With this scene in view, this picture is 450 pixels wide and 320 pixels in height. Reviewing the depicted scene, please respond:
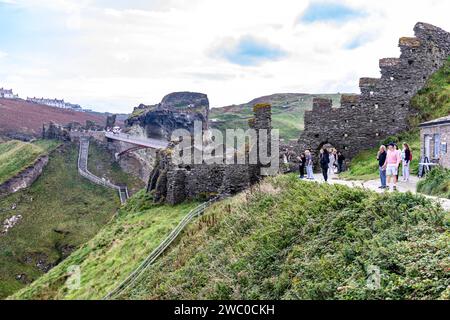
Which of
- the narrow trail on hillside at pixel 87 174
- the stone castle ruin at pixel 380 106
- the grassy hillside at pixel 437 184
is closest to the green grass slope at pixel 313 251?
the grassy hillside at pixel 437 184

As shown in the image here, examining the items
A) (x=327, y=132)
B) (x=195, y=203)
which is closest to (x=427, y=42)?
(x=327, y=132)

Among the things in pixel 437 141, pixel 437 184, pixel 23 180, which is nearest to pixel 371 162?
pixel 437 141

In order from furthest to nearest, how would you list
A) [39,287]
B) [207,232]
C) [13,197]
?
[13,197]
[39,287]
[207,232]

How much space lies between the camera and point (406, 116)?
88.7 ft

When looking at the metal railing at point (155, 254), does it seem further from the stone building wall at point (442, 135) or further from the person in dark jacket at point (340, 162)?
the stone building wall at point (442, 135)

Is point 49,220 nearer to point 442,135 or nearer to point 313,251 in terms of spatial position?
point 442,135

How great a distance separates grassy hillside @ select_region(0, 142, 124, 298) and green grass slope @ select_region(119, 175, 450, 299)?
82.1ft

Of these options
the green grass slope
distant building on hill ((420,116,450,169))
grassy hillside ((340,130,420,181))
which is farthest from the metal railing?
distant building on hill ((420,116,450,169))

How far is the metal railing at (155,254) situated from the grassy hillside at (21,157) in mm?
39612

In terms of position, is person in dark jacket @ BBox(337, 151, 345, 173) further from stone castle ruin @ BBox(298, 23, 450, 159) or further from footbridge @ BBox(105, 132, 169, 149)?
footbridge @ BBox(105, 132, 169, 149)

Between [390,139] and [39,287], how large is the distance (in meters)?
18.7

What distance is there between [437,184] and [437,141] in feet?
12.9
